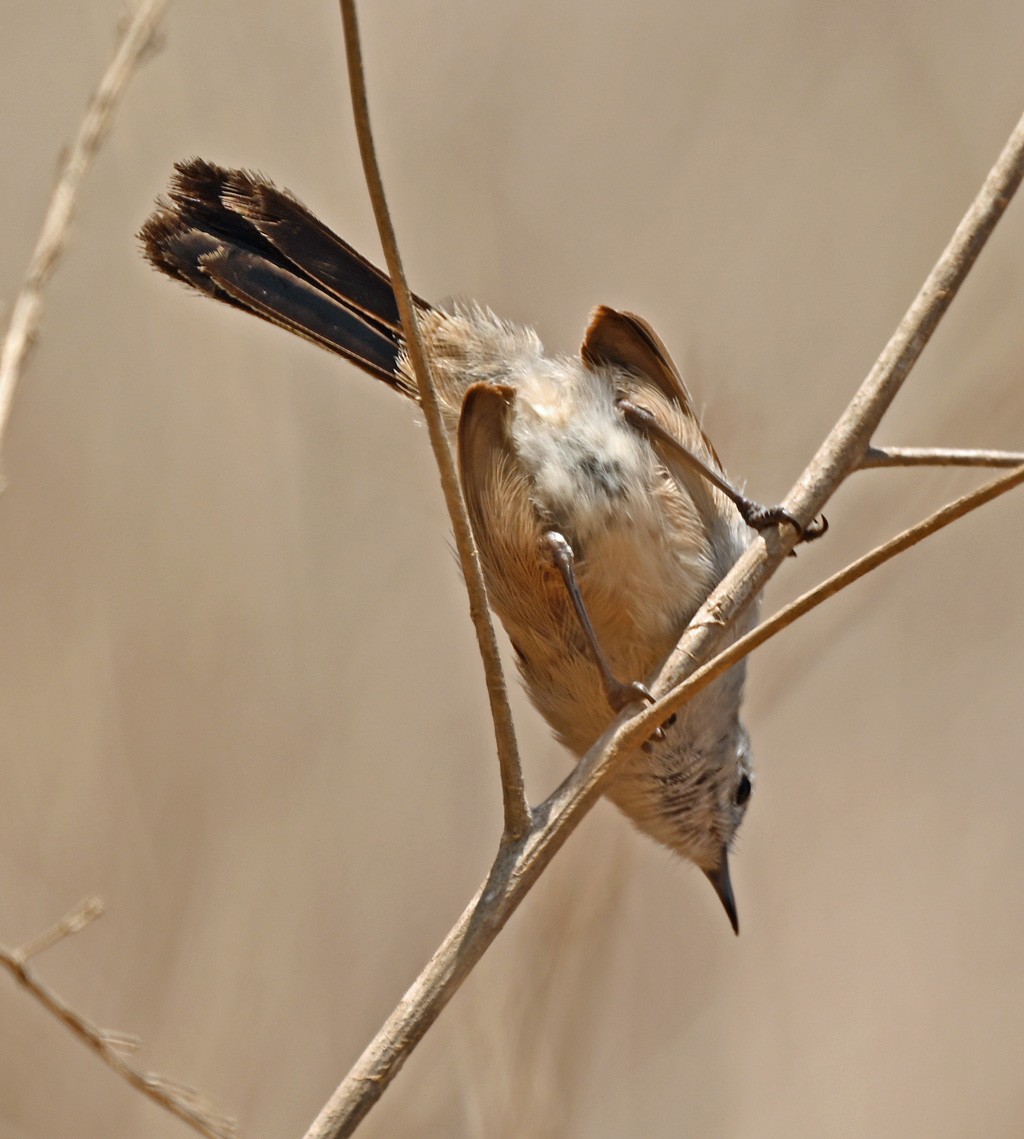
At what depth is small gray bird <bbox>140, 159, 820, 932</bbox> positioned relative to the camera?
250cm

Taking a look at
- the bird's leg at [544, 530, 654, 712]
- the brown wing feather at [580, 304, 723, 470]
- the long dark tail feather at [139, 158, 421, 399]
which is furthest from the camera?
the brown wing feather at [580, 304, 723, 470]

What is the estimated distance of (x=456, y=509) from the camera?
1.54 metres

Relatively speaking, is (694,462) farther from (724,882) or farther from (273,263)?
(724,882)

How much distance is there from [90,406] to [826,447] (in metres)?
2.37

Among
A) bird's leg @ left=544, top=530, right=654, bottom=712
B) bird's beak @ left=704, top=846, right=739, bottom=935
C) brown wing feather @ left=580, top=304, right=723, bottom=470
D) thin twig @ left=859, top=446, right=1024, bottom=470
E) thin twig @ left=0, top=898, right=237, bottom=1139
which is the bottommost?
thin twig @ left=0, top=898, right=237, bottom=1139

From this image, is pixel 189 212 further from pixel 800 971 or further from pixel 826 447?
pixel 800 971

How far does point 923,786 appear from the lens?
11.7 feet

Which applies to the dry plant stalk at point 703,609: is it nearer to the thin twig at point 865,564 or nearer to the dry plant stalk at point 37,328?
the thin twig at point 865,564

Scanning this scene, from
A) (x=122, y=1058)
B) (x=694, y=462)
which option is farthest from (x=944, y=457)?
(x=122, y=1058)

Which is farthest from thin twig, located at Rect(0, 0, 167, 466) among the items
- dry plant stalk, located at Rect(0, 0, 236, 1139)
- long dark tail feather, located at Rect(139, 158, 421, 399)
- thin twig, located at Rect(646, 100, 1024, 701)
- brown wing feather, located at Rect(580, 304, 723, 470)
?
brown wing feather, located at Rect(580, 304, 723, 470)

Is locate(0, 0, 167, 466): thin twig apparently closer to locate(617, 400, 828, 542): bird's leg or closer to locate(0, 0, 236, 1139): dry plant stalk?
locate(0, 0, 236, 1139): dry plant stalk

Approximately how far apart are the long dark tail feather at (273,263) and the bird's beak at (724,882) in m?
1.39

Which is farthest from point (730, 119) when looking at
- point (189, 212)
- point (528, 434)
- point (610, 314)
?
point (189, 212)

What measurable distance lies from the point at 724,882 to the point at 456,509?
72.7 inches
